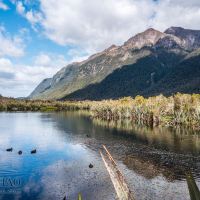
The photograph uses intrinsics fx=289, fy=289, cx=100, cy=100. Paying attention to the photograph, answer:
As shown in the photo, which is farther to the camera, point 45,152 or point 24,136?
point 24,136

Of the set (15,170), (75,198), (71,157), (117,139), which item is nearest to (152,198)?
(75,198)

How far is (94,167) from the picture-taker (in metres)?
68.9

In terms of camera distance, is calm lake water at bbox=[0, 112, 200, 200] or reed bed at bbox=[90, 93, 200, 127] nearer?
calm lake water at bbox=[0, 112, 200, 200]

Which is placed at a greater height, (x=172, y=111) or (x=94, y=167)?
(x=172, y=111)

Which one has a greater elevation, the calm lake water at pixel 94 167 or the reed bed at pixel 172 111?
the reed bed at pixel 172 111

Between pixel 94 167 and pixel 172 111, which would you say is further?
pixel 172 111

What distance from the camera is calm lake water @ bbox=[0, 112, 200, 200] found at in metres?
51.1

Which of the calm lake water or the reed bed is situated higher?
the reed bed

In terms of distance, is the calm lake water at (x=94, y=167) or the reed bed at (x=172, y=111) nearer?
the calm lake water at (x=94, y=167)

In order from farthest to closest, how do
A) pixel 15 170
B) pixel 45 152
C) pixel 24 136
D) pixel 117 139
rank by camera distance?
pixel 24 136
pixel 117 139
pixel 45 152
pixel 15 170

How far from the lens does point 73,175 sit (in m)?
61.7

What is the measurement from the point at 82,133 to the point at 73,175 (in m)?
72.4

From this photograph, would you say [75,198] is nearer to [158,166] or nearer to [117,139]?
[158,166]

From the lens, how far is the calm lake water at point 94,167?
51.1 meters
